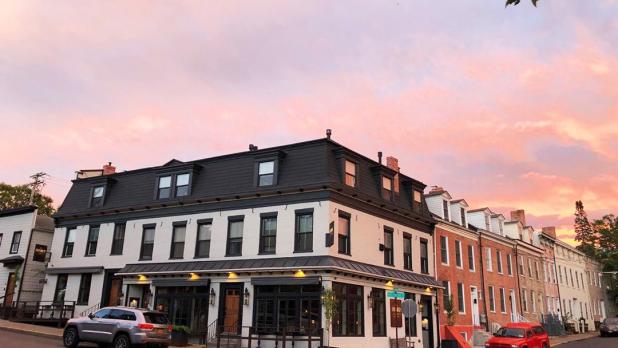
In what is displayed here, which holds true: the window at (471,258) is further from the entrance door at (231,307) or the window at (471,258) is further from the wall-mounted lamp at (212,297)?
the wall-mounted lamp at (212,297)

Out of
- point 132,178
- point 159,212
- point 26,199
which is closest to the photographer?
point 159,212

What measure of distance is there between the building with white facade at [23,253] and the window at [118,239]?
648 cm

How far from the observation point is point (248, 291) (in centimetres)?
2519

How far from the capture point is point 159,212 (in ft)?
99.1

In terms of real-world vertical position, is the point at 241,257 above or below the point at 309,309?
above

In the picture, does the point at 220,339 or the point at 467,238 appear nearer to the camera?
the point at 220,339

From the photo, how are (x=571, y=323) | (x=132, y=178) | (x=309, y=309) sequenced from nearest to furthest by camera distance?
(x=309, y=309) → (x=132, y=178) → (x=571, y=323)

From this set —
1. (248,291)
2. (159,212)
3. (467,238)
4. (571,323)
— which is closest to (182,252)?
(159,212)

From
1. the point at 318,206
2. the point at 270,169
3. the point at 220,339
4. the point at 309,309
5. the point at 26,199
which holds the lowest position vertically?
the point at 220,339

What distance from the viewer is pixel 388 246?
29031 millimetres

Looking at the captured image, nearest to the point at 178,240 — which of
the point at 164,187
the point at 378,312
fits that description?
the point at 164,187

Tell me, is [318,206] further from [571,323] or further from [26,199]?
[26,199]

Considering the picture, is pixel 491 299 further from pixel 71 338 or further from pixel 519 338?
pixel 71 338

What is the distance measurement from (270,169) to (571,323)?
41.2 m
